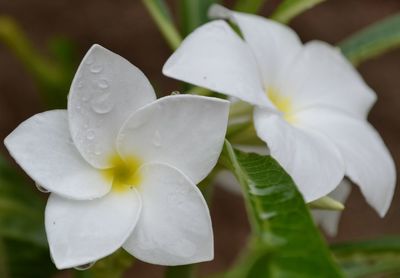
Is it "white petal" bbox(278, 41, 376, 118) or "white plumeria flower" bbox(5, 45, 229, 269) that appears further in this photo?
"white petal" bbox(278, 41, 376, 118)

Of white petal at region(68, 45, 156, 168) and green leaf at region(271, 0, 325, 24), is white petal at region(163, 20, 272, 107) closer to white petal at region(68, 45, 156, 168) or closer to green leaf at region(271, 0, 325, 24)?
white petal at region(68, 45, 156, 168)

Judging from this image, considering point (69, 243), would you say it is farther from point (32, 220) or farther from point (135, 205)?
point (32, 220)

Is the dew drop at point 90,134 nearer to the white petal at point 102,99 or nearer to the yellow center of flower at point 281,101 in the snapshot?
the white petal at point 102,99

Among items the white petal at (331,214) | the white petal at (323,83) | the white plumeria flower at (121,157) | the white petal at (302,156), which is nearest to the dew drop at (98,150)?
the white plumeria flower at (121,157)

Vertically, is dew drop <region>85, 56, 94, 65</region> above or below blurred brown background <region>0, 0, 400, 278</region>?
above

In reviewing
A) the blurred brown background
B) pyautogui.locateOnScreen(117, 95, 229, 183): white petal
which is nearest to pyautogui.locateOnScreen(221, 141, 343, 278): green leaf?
pyautogui.locateOnScreen(117, 95, 229, 183): white petal

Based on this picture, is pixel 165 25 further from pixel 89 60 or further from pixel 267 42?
pixel 89 60

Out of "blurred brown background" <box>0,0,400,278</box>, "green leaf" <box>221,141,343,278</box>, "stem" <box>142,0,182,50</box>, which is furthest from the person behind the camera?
"blurred brown background" <box>0,0,400,278</box>

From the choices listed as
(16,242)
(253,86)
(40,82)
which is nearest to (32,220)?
(16,242)
